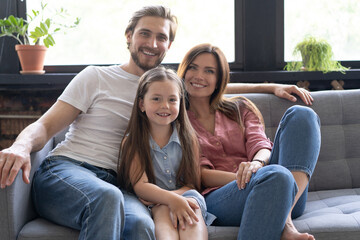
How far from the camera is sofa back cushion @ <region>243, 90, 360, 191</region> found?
89.4 inches

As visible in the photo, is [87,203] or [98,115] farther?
[98,115]

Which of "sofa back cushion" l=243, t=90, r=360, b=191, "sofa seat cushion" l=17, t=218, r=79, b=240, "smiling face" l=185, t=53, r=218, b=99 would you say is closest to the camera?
"sofa seat cushion" l=17, t=218, r=79, b=240

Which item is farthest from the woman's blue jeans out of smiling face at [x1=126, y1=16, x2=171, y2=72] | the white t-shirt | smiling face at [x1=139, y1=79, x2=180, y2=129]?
smiling face at [x1=126, y1=16, x2=171, y2=72]

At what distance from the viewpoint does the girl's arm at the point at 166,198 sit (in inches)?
65.2

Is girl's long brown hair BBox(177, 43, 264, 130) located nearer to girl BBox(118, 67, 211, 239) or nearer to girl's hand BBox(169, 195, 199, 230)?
girl BBox(118, 67, 211, 239)

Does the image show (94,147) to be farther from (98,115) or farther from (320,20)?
(320,20)

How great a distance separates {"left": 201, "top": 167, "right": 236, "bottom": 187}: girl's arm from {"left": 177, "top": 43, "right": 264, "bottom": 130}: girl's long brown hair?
0.91ft

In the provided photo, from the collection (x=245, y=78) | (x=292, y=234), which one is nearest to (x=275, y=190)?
(x=292, y=234)

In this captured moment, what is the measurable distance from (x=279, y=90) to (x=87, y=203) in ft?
3.91

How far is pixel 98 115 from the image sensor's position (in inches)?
80.7

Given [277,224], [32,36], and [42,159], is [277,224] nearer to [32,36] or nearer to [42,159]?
[42,159]

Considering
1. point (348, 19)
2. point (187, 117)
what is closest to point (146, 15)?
point (187, 117)

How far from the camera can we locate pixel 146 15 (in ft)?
7.16

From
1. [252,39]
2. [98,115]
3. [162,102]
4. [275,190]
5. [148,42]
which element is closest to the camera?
[275,190]
